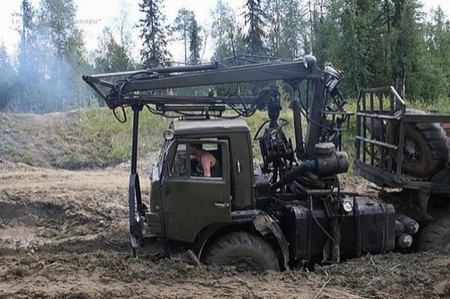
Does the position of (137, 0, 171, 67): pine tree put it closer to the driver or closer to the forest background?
the forest background

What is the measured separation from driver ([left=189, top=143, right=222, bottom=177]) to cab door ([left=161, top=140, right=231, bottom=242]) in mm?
65

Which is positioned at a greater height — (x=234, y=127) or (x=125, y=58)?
(x=125, y=58)

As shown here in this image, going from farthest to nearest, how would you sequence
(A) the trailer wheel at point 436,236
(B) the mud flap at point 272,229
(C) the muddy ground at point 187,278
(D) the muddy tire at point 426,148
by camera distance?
(A) the trailer wheel at point 436,236, (D) the muddy tire at point 426,148, (B) the mud flap at point 272,229, (C) the muddy ground at point 187,278

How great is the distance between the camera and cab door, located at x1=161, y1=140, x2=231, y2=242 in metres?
5.93

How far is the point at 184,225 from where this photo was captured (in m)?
6.08

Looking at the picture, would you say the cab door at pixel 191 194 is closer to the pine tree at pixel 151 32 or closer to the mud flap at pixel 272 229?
the mud flap at pixel 272 229

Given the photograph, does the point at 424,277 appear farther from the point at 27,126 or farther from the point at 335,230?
the point at 27,126

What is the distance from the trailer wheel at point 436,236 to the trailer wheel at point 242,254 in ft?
8.04

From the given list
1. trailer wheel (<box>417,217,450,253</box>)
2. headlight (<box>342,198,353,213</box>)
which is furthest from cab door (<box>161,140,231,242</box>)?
trailer wheel (<box>417,217,450,253</box>)

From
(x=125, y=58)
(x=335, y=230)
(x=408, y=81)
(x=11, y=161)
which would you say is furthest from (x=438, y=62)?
(x=335, y=230)

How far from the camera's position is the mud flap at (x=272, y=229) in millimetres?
6043

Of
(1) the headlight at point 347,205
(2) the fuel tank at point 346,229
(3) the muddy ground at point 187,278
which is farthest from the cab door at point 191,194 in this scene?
(1) the headlight at point 347,205

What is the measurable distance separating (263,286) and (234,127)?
1987mm

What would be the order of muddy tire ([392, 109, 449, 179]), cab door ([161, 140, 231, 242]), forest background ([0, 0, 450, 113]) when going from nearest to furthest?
1. cab door ([161, 140, 231, 242])
2. muddy tire ([392, 109, 449, 179])
3. forest background ([0, 0, 450, 113])
